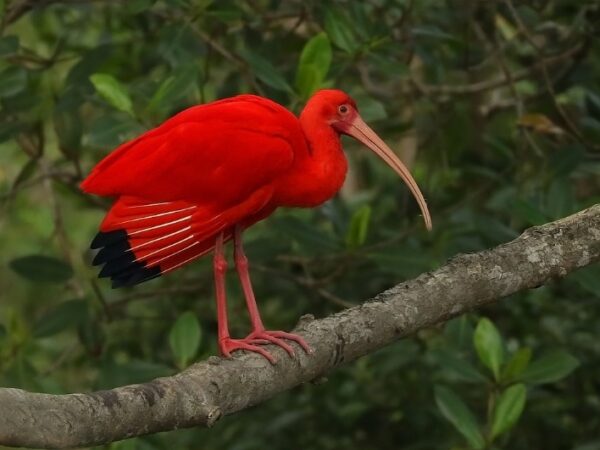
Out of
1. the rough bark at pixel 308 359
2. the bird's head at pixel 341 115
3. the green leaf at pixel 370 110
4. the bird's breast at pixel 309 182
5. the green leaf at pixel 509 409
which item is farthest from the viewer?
the green leaf at pixel 370 110

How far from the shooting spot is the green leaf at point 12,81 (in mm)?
5023

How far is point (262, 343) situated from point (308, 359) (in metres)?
0.18

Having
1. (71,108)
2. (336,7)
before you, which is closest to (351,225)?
(336,7)

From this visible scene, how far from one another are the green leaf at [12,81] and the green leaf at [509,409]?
6.28ft

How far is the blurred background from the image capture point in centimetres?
506

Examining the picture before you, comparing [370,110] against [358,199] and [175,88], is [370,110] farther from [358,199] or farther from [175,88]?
[358,199]

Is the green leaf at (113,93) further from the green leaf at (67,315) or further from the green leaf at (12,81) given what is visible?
the green leaf at (67,315)

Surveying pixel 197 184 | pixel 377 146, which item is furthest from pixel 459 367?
pixel 197 184

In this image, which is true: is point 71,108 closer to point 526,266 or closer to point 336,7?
point 336,7

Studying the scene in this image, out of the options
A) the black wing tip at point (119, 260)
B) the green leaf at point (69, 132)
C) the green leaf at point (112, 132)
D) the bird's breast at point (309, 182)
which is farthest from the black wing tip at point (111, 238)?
the green leaf at point (69, 132)

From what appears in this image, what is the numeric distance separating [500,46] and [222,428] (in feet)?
6.36

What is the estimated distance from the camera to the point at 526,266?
3.84 m

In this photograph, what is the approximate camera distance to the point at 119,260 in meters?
3.68

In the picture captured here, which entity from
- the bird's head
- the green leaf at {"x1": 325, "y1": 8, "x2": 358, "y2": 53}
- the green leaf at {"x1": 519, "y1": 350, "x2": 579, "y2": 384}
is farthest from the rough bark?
the green leaf at {"x1": 325, "y1": 8, "x2": 358, "y2": 53}
